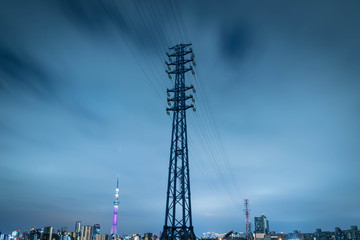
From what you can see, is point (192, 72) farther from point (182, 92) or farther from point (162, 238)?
point (162, 238)

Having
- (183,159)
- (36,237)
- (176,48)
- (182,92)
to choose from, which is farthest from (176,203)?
(36,237)

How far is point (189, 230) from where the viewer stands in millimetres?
26688

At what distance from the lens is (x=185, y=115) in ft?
102

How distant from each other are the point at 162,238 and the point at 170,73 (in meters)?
19.8

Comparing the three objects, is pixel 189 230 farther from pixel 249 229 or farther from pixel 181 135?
pixel 249 229

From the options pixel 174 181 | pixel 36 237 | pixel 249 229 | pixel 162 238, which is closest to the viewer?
pixel 162 238

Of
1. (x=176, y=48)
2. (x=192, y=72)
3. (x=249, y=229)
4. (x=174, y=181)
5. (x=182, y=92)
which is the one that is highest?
(x=176, y=48)

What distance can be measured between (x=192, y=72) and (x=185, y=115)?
601cm

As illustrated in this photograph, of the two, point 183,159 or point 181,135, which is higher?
point 181,135

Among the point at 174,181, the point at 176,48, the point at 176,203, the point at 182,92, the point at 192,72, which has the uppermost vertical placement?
the point at 176,48

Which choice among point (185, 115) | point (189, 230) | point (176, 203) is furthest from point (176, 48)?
point (189, 230)

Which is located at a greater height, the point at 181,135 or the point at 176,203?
the point at 181,135

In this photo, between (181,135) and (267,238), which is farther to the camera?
(267,238)

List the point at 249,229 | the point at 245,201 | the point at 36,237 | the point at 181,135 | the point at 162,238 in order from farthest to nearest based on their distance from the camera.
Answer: the point at 36,237, the point at 245,201, the point at 249,229, the point at 181,135, the point at 162,238
